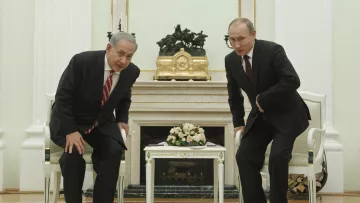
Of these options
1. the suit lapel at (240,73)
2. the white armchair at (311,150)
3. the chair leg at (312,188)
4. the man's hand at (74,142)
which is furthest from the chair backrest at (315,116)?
the man's hand at (74,142)

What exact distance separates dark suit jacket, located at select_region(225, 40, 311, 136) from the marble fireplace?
214cm

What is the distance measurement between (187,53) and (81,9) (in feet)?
4.67

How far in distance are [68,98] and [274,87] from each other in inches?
57.0

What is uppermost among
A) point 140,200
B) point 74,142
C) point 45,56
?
point 45,56

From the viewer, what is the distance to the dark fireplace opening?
6012mm

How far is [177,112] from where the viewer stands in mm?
5965

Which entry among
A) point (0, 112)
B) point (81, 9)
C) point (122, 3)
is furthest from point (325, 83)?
point (0, 112)

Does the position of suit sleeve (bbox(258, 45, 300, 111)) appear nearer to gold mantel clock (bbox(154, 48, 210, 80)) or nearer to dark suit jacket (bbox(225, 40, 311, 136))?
dark suit jacket (bbox(225, 40, 311, 136))

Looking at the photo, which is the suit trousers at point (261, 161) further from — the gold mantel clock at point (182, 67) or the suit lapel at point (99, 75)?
the gold mantel clock at point (182, 67)

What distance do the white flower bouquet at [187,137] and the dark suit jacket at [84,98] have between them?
2.73ft

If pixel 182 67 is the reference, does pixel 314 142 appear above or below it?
below

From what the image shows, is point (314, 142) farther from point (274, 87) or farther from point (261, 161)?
point (274, 87)

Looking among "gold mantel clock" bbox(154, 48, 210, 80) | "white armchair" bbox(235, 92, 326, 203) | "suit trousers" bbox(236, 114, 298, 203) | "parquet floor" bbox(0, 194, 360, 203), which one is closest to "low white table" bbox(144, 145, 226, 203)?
"white armchair" bbox(235, 92, 326, 203)

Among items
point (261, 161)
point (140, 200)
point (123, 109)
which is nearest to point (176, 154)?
point (123, 109)
